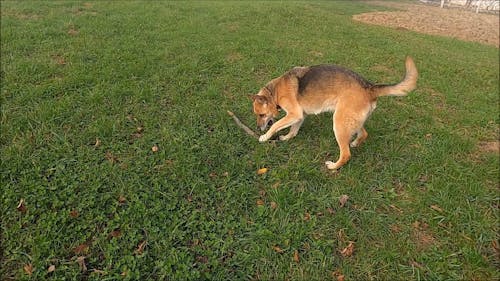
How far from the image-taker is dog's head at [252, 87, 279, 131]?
438 cm

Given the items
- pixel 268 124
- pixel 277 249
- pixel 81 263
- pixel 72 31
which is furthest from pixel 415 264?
pixel 72 31

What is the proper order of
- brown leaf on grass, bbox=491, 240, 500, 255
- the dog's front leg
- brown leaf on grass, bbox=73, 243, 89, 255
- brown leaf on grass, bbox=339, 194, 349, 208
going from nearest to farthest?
1. brown leaf on grass, bbox=73, 243, 89, 255
2. brown leaf on grass, bbox=491, 240, 500, 255
3. brown leaf on grass, bbox=339, 194, 349, 208
4. the dog's front leg

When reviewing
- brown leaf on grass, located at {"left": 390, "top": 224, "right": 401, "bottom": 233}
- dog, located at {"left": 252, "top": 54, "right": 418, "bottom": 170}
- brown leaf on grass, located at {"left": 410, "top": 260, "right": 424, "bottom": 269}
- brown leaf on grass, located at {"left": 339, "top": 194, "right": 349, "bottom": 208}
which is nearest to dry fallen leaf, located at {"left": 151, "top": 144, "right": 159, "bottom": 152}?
dog, located at {"left": 252, "top": 54, "right": 418, "bottom": 170}

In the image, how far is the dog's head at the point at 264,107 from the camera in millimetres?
4375

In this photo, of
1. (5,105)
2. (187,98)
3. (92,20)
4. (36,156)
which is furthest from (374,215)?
(92,20)

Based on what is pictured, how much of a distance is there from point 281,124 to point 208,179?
134 centimetres

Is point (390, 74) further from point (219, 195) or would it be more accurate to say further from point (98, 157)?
point (98, 157)

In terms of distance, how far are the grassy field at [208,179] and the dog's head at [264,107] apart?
358mm

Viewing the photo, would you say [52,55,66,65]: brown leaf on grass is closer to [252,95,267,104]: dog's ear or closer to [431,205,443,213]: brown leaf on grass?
[252,95,267,104]: dog's ear

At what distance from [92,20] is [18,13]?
7.01 feet

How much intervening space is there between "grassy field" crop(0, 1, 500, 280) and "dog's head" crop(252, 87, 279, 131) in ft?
1.17

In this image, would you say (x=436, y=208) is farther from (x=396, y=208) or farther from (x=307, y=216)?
(x=307, y=216)

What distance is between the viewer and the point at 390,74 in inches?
293

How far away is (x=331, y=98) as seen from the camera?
403 cm
